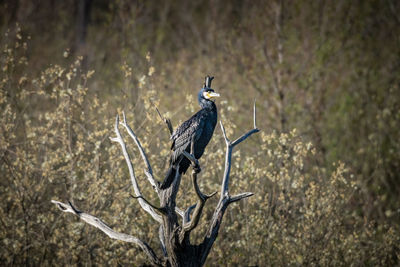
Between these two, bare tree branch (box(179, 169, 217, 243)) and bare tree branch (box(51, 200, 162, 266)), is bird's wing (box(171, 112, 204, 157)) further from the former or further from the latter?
bare tree branch (box(51, 200, 162, 266))

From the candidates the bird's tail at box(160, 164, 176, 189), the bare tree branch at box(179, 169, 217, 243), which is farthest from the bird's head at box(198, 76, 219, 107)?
the bare tree branch at box(179, 169, 217, 243)

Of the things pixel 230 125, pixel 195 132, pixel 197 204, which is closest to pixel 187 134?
pixel 195 132

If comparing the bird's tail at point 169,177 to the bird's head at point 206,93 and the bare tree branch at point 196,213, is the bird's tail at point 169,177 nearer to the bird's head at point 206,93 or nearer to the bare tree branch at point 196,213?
the bare tree branch at point 196,213

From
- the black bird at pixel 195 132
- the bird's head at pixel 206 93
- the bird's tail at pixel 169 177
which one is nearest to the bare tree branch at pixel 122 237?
the bird's tail at pixel 169 177

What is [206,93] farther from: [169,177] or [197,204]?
[197,204]

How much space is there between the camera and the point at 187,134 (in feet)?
23.4

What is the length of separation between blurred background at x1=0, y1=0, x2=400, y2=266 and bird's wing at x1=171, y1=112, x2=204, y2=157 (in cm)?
247

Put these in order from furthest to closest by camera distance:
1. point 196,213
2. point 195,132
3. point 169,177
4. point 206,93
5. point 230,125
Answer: point 230,125 → point 206,93 → point 195,132 → point 169,177 → point 196,213

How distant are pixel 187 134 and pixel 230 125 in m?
2.98

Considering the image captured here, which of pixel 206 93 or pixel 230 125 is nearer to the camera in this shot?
pixel 206 93

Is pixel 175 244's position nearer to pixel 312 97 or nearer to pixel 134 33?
pixel 312 97

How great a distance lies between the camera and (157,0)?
28.6m

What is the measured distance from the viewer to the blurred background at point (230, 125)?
33.2ft

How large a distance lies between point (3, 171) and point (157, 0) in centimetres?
1885
